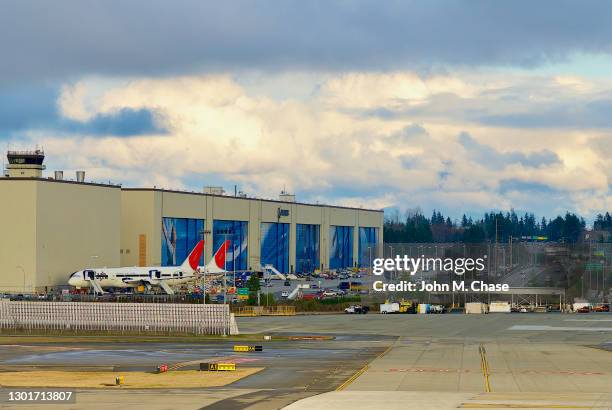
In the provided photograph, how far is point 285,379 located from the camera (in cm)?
6184

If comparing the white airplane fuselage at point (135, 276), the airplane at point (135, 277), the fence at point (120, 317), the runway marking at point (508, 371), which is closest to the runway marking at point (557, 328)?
the fence at point (120, 317)

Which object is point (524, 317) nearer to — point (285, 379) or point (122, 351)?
point (122, 351)

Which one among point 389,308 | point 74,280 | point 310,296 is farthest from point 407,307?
point 74,280

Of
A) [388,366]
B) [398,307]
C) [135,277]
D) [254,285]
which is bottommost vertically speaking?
[388,366]

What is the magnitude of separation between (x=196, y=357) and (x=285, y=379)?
58.4ft

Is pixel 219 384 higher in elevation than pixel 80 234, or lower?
lower

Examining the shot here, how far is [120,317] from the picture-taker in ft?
366

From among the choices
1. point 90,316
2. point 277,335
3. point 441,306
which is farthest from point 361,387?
point 441,306

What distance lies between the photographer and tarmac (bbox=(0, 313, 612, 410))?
168 feet

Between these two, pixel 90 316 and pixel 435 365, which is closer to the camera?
pixel 435 365

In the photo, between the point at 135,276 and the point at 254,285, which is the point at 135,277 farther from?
the point at 254,285

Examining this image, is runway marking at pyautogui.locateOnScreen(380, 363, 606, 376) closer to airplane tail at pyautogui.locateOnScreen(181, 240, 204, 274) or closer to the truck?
the truck

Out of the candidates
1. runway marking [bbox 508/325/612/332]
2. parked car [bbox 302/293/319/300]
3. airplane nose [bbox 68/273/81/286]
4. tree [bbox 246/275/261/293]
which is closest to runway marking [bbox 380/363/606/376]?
runway marking [bbox 508/325/612/332]

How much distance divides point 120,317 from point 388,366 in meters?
48.4
